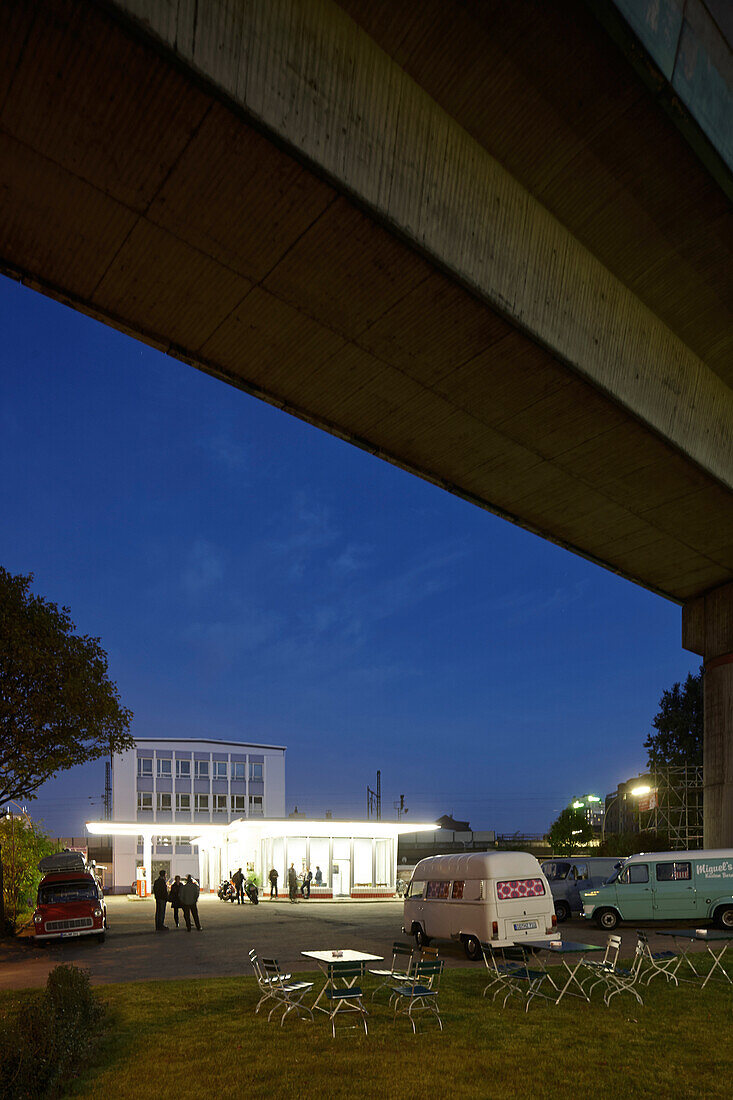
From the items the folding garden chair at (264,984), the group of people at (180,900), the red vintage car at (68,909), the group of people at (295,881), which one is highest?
the folding garden chair at (264,984)

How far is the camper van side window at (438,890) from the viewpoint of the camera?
17.2m

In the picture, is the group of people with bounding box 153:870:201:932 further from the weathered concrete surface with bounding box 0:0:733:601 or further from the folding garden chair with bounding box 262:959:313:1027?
the weathered concrete surface with bounding box 0:0:733:601

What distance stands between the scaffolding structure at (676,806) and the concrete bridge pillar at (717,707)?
20689 mm

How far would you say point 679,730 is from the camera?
5197cm

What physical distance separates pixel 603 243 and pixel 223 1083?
11.6 m

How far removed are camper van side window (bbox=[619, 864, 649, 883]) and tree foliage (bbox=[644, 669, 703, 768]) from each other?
30.8 meters

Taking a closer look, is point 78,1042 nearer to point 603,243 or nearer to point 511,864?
point 511,864

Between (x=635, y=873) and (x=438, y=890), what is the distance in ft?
23.5

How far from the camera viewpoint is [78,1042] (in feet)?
29.0

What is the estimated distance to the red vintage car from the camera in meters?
20.8

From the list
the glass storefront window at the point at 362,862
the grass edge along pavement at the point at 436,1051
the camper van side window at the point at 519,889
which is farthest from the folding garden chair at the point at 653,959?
the glass storefront window at the point at 362,862

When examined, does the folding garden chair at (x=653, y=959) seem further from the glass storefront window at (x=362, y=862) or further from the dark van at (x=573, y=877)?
the glass storefront window at (x=362, y=862)

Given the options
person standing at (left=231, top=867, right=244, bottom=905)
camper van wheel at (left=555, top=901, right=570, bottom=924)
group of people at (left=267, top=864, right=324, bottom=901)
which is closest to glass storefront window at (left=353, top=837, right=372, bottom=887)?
group of people at (left=267, top=864, right=324, bottom=901)

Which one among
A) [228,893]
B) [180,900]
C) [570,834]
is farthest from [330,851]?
[570,834]
